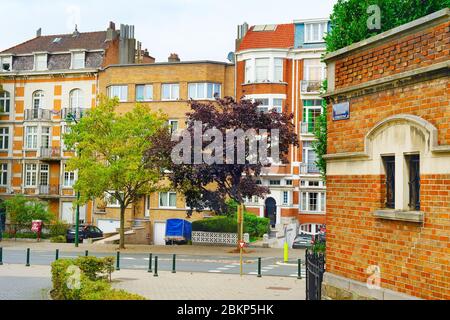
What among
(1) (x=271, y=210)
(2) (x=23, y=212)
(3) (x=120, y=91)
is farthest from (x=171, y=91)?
(2) (x=23, y=212)

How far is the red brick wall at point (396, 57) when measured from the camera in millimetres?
8969

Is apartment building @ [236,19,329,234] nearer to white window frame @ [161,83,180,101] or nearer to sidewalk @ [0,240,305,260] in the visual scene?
white window frame @ [161,83,180,101]

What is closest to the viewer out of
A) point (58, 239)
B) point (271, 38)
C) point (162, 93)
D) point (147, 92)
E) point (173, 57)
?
point (58, 239)

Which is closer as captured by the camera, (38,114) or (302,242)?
(302,242)

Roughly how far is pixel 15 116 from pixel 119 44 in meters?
9.98

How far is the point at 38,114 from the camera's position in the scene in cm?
4938

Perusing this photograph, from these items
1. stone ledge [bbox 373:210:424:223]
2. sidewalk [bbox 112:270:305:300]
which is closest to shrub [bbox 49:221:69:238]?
sidewalk [bbox 112:270:305:300]

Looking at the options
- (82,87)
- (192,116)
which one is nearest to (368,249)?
(192,116)

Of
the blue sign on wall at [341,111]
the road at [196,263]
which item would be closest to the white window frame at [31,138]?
the road at [196,263]

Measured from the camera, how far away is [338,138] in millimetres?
11383

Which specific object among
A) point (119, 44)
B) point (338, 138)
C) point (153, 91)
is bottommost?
point (338, 138)

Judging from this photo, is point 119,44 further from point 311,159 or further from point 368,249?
point 368,249

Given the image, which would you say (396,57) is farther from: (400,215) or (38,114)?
(38,114)

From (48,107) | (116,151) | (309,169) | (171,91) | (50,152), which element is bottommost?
(309,169)
